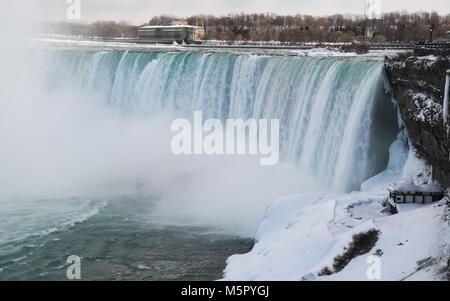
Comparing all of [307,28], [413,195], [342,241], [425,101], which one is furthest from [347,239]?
[307,28]

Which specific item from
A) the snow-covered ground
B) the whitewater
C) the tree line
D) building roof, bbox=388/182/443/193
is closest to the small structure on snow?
building roof, bbox=388/182/443/193

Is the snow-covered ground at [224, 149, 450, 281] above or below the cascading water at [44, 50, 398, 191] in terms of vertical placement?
below

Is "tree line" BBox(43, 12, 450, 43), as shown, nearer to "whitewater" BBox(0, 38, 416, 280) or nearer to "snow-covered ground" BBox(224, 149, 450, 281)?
"whitewater" BBox(0, 38, 416, 280)

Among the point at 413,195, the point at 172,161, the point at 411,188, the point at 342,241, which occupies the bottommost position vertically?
the point at 172,161

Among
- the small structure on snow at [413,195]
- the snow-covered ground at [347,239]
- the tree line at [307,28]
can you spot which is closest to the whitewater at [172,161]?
the snow-covered ground at [347,239]

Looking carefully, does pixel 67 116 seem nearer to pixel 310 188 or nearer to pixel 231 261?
pixel 310 188

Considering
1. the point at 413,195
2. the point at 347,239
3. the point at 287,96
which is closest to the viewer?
the point at 347,239

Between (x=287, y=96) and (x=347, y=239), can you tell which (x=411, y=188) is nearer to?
(x=347, y=239)
